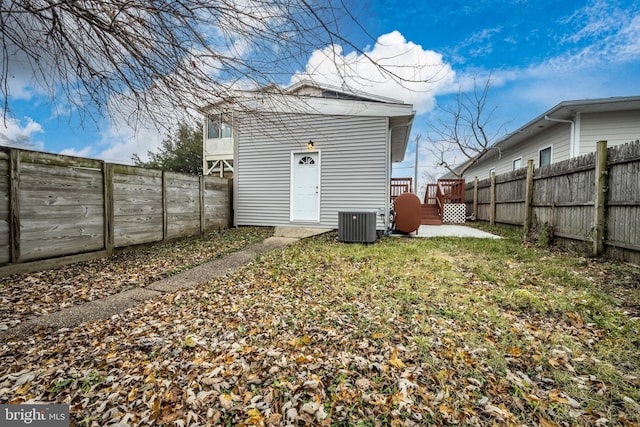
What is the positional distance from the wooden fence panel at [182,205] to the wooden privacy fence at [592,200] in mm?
8731

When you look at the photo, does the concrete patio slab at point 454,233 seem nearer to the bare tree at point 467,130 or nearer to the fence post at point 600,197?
the fence post at point 600,197

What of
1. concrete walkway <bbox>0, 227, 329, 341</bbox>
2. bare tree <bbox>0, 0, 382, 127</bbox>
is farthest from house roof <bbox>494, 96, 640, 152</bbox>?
concrete walkway <bbox>0, 227, 329, 341</bbox>

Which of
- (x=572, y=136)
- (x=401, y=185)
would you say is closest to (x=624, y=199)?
(x=572, y=136)

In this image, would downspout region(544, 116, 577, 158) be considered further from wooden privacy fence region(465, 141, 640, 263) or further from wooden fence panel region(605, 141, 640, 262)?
wooden fence panel region(605, 141, 640, 262)

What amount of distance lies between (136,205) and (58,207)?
1.39 metres

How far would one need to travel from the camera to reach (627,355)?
213cm

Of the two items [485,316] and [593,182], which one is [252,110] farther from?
[593,182]

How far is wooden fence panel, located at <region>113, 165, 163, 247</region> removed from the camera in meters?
5.42

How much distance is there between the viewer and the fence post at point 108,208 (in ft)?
16.9

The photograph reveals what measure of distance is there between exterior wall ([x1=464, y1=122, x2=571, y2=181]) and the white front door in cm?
790

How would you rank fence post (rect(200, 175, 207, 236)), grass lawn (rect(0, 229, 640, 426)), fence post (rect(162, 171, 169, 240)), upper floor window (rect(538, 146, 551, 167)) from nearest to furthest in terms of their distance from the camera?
grass lawn (rect(0, 229, 640, 426)) → fence post (rect(162, 171, 169, 240)) → fence post (rect(200, 175, 207, 236)) → upper floor window (rect(538, 146, 551, 167))

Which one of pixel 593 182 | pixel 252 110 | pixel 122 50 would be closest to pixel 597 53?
pixel 593 182

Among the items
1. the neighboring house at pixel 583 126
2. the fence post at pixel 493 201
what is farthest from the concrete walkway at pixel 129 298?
the neighboring house at pixel 583 126

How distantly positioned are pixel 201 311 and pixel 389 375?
85.8 inches
